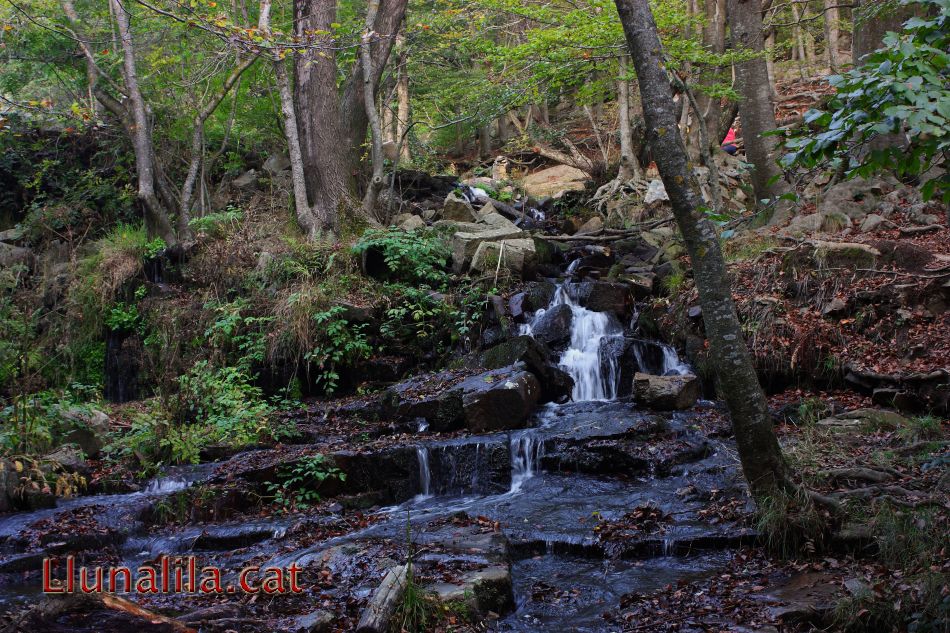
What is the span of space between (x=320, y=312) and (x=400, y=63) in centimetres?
796

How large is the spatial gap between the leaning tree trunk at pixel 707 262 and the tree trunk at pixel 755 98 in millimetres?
7793

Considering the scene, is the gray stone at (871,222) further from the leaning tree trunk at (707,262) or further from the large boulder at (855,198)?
the leaning tree trunk at (707,262)

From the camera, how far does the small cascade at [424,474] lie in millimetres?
8133

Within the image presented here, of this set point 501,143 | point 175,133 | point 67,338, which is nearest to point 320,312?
point 67,338

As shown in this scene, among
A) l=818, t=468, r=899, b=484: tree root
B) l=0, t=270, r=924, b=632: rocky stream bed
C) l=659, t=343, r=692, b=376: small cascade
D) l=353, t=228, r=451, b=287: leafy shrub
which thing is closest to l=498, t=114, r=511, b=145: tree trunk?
l=353, t=228, r=451, b=287: leafy shrub

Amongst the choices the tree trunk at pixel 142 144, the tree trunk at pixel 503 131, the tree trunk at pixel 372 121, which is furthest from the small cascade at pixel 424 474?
the tree trunk at pixel 503 131

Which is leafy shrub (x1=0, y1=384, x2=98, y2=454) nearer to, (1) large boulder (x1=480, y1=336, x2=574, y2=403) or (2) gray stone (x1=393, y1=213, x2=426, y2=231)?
(1) large boulder (x1=480, y1=336, x2=574, y2=403)

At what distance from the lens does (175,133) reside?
16.8m

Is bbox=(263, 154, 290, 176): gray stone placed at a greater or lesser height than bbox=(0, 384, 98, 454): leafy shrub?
greater

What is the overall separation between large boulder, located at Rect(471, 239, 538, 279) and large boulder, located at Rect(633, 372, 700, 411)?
13.3ft

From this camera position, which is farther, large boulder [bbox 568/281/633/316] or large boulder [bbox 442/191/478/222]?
large boulder [bbox 442/191/478/222]

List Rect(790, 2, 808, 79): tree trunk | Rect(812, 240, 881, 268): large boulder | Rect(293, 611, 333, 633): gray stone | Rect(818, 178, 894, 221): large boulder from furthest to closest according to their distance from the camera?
Rect(790, 2, 808, 79): tree trunk
Rect(818, 178, 894, 221): large boulder
Rect(812, 240, 881, 268): large boulder
Rect(293, 611, 333, 633): gray stone

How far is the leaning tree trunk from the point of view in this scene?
490 centimetres

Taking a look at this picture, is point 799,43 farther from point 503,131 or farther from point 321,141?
point 321,141
